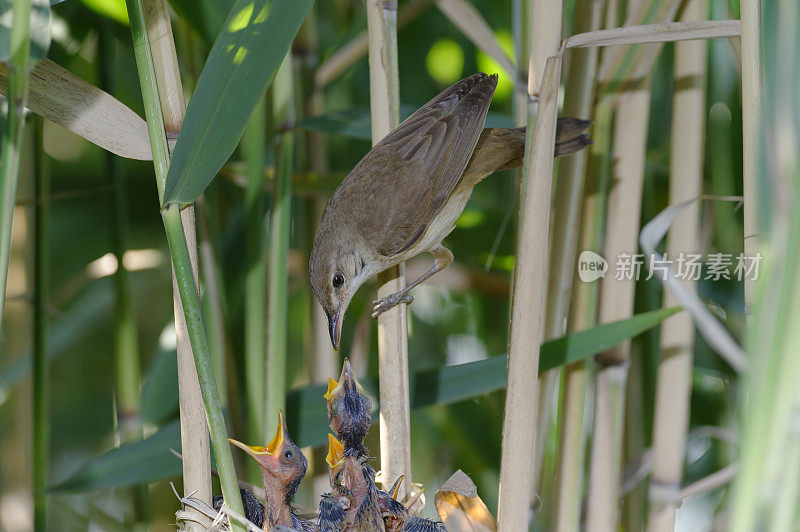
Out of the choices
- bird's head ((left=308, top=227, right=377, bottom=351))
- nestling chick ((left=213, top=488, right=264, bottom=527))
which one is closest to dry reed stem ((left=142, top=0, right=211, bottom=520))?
nestling chick ((left=213, top=488, right=264, bottom=527))

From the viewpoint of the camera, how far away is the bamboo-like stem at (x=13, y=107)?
45 centimetres

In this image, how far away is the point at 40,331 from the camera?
3.27 ft

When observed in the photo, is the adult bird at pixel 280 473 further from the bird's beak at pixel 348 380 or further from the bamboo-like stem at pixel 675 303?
the bamboo-like stem at pixel 675 303

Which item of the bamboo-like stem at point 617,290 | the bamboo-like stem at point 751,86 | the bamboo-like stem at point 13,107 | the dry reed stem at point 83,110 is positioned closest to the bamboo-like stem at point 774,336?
the bamboo-like stem at point 751,86

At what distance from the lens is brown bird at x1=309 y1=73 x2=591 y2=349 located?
3.33 ft

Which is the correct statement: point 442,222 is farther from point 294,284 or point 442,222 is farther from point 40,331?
point 40,331

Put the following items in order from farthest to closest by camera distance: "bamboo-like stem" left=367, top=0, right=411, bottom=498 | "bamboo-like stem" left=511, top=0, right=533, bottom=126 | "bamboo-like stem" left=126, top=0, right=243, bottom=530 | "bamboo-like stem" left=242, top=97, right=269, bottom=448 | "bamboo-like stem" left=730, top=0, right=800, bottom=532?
1. "bamboo-like stem" left=511, top=0, right=533, bottom=126
2. "bamboo-like stem" left=242, top=97, right=269, bottom=448
3. "bamboo-like stem" left=367, top=0, right=411, bottom=498
4. "bamboo-like stem" left=126, top=0, right=243, bottom=530
5. "bamboo-like stem" left=730, top=0, right=800, bottom=532

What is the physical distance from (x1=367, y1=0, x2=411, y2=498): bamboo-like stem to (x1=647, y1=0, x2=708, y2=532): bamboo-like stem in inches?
16.4

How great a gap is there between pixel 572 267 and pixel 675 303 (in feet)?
0.53

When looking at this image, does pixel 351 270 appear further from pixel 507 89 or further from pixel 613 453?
pixel 507 89

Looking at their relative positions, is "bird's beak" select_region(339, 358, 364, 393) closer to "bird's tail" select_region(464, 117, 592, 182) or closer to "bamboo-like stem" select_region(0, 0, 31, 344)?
"bamboo-like stem" select_region(0, 0, 31, 344)

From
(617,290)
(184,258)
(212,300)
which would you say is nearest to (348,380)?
(184,258)

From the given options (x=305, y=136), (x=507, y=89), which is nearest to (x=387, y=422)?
(x=305, y=136)

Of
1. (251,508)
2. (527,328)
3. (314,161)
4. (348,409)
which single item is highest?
(314,161)
